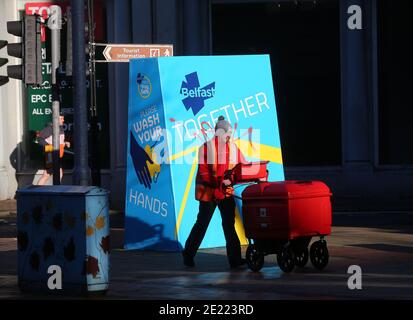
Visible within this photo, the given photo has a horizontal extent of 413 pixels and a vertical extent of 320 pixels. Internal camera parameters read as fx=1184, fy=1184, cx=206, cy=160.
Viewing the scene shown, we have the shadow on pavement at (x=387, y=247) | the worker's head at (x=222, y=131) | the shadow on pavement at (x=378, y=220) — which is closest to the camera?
the worker's head at (x=222, y=131)

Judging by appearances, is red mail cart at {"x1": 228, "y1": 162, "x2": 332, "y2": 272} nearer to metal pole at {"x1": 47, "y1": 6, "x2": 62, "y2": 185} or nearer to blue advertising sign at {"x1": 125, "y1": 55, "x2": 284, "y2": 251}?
blue advertising sign at {"x1": 125, "y1": 55, "x2": 284, "y2": 251}

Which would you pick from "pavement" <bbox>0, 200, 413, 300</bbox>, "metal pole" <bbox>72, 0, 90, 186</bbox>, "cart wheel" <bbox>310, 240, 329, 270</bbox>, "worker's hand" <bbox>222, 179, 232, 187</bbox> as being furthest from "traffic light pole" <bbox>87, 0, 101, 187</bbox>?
"cart wheel" <bbox>310, 240, 329, 270</bbox>

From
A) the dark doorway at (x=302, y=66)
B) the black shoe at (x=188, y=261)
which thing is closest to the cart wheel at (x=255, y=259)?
the black shoe at (x=188, y=261)

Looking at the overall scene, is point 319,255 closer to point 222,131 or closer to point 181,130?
point 222,131

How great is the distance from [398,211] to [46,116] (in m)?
8.75

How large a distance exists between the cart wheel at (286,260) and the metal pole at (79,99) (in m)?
2.44

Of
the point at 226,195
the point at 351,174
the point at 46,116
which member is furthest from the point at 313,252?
the point at 46,116

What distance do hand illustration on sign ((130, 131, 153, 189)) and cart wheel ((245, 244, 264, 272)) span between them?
329 centimetres

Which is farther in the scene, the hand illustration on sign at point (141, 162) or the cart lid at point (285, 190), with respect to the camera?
the hand illustration on sign at point (141, 162)

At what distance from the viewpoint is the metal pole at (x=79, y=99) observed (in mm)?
13289

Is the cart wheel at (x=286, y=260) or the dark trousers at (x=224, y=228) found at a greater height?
the dark trousers at (x=224, y=228)

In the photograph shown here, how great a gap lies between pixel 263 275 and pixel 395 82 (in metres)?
13.2

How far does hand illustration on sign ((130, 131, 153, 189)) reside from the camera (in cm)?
1706

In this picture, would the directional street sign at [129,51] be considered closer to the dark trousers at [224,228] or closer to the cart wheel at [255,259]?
the dark trousers at [224,228]
